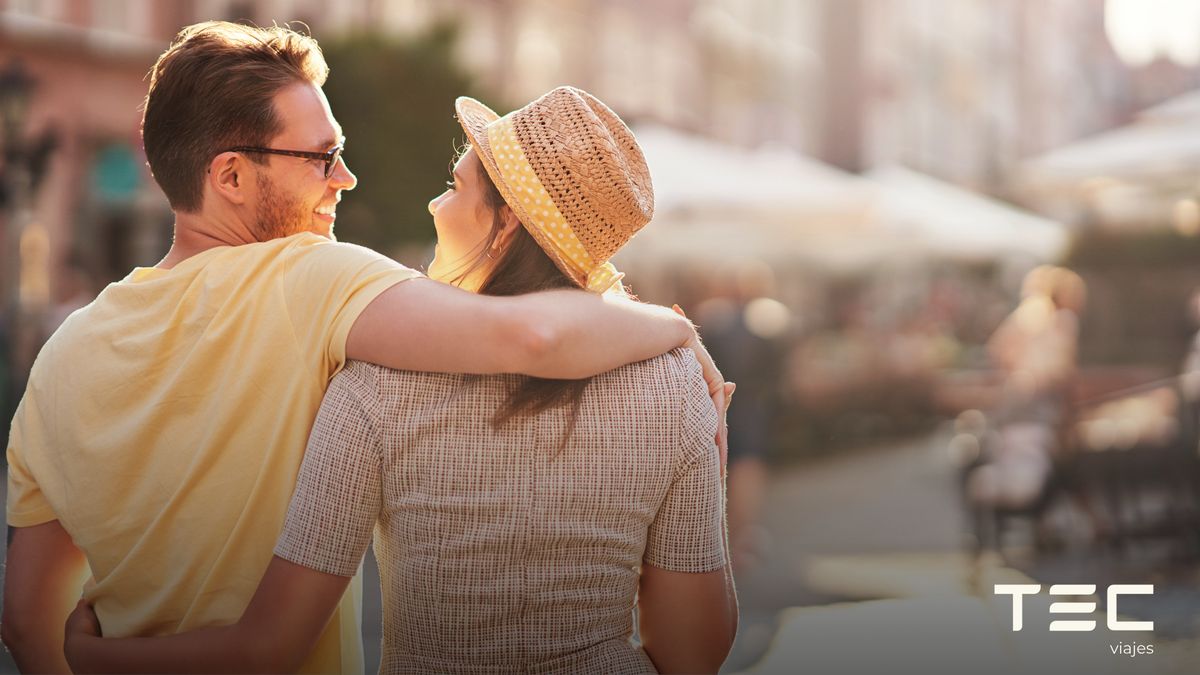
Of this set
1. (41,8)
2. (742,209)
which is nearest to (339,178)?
(742,209)

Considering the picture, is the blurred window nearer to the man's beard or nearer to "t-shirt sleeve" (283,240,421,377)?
the man's beard

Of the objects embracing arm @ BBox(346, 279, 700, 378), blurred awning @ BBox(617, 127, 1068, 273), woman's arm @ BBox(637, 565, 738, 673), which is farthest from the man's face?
blurred awning @ BBox(617, 127, 1068, 273)

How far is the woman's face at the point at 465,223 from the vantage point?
7.08 feet

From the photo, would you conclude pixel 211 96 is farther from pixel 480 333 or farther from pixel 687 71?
pixel 687 71

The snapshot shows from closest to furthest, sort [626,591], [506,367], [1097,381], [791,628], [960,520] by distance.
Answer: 1. [506,367]
2. [626,591]
3. [791,628]
4. [960,520]
5. [1097,381]

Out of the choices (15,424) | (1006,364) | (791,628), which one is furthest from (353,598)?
(1006,364)

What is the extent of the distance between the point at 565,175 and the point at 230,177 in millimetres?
538

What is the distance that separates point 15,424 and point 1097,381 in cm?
1228

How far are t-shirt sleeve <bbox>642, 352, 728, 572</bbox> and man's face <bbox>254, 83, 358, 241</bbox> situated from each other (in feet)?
2.03

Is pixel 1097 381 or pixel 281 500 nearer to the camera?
pixel 281 500

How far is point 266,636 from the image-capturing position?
200 centimetres

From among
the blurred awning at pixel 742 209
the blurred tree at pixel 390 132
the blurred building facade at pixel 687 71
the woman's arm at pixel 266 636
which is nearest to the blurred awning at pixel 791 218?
the blurred awning at pixel 742 209

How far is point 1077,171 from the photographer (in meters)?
15.3

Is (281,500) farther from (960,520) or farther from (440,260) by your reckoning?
(960,520)
